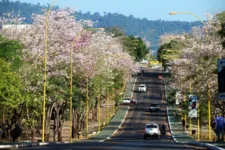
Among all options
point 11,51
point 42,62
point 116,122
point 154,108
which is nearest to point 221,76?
point 11,51

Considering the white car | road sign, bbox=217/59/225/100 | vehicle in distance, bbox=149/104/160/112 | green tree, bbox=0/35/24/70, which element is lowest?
vehicle in distance, bbox=149/104/160/112

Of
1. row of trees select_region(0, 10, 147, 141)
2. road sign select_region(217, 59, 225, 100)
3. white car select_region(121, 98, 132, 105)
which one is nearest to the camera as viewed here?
road sign select_region(217, 59, 225, 100)

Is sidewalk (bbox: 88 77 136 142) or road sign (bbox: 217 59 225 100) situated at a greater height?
road sign (bbox: 217 59 225 100)

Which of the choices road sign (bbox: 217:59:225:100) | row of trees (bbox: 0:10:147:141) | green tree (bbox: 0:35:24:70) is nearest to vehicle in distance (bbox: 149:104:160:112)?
row of trees (bbox: 0:10:147:141)

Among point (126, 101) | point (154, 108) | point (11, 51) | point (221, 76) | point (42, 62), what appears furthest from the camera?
point (126, 101)

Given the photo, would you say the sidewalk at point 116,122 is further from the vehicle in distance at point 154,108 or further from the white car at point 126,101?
the vehicle in distance at point 154,108

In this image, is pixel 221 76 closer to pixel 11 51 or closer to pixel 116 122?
pixel 11 51

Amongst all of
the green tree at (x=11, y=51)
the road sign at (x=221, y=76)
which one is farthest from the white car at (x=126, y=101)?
the road sign at (x=221, y=76)

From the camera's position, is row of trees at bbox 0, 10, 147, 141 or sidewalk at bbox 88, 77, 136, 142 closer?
row of trees at bbox 0, 10, 147, 141

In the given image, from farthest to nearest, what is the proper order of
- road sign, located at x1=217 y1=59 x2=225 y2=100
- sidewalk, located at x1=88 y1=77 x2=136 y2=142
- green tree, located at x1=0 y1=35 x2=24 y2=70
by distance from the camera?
sidewalk, located at x1=88 y1=77 x2=136 y2=142 → green tree, located at x1=0 y1=35 x2=24 y2=70 → road sign, located at x1=217 y1=59 x2=225 y2=100

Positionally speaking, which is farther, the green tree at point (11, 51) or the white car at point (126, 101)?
the white car at point (126, 101)

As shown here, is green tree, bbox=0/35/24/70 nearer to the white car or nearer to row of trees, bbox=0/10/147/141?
row of trees, bbox=0/10/147/141

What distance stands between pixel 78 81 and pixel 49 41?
12.7m

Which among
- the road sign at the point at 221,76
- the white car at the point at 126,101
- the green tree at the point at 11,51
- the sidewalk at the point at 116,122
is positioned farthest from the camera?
the white car at the point at 126,101
